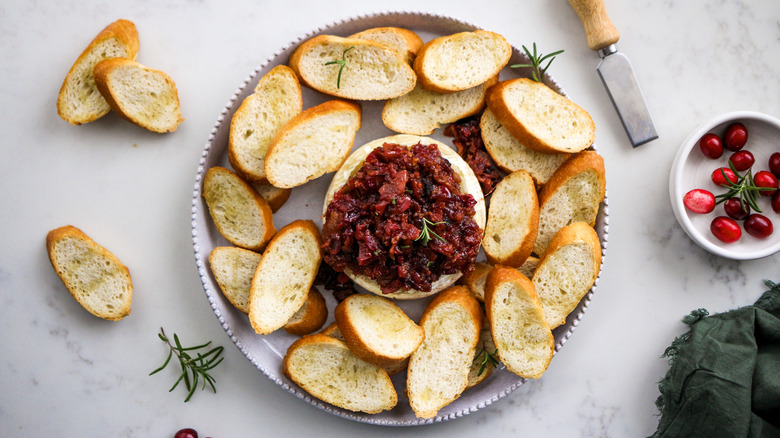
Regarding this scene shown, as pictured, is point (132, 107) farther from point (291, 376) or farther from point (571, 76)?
point (571, 76)

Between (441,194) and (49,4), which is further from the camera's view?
(49,4)

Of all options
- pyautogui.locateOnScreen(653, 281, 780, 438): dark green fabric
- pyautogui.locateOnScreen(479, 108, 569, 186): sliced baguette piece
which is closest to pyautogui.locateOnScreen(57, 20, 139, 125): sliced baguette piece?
pyautogui.locateOnScreen(479, 108, 569, 186): sliced baguette piece

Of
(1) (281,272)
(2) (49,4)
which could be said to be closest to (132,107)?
(2) (49,4)

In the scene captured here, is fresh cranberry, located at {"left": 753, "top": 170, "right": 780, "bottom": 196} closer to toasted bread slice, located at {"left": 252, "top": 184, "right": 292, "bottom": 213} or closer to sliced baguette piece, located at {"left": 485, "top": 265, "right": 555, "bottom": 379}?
sliced baguette piece, located at {"left": 485, "top": 265, "right": 555, "bottom": 379}

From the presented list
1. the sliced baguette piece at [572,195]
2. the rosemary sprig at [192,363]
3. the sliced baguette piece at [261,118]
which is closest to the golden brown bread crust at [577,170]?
the sliced baguette piece at [572,195]

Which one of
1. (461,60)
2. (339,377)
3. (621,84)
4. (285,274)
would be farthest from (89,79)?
(621,84)

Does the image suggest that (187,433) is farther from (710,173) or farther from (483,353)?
(710,173)

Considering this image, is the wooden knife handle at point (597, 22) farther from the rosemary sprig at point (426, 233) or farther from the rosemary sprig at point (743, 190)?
the rosemary sprig at point (426, 233)
